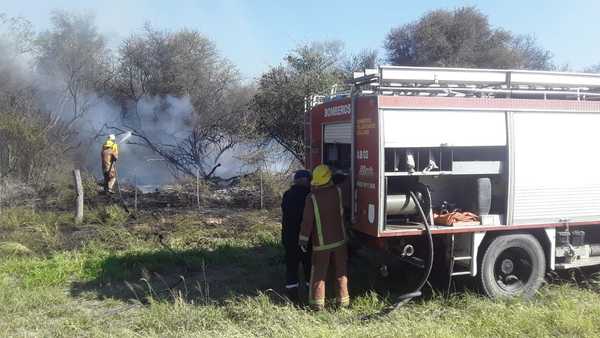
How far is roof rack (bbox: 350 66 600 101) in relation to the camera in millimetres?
6117

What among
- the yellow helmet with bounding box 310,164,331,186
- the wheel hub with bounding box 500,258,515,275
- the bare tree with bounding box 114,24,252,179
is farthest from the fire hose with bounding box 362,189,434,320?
the bare tree with bounding box 114,24,252,179

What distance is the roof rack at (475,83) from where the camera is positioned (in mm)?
6117

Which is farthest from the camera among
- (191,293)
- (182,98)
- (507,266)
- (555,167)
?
(182,98)

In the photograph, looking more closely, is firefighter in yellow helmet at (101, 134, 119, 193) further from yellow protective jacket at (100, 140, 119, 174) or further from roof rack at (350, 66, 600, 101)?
roof rack at (350, 66, 600, 101)

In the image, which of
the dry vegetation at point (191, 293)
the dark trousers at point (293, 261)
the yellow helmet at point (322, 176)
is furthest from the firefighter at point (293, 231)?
the yellow helmet at point (322, 176)

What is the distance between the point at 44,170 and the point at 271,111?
629 cm

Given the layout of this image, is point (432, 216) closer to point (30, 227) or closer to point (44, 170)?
point (30, 227)

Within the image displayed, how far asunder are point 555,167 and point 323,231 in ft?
9.36

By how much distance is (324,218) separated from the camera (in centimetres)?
618

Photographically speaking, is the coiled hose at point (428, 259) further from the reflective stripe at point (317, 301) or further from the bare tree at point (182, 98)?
the bare tree at point (182, 98)

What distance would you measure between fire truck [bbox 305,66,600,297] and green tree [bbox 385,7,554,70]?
20580 mm

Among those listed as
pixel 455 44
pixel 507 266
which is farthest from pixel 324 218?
pixel 455 44

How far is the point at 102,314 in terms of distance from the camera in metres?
6.14

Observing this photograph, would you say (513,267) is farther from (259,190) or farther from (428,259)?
(259,190)
